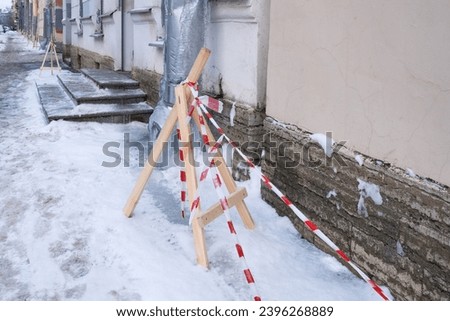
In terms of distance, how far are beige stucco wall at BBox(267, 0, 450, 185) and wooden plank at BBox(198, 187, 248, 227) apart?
2.12 ft

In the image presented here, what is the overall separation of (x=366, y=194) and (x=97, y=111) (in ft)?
15.8

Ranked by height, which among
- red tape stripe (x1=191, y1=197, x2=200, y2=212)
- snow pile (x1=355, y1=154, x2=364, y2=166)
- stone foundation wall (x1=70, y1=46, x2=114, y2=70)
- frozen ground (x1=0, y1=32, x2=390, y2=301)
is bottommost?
frozen ground (x1=0, y1=32, x2=390, y2=301)

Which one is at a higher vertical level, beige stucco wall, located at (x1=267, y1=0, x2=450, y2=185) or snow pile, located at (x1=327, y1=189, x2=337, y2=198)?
beige stucco wall, located at (x1=267, y1=0, x2=450, y2=185)

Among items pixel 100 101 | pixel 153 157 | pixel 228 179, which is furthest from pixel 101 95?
pixel 228 179

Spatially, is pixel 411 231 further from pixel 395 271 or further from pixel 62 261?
pixel 62 261

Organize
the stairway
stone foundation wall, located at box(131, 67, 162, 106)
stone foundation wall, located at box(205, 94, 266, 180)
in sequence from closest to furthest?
stone foundation wall, located at box(205, 94, 266, 180), the stairway, stone foundation wall, located at box(131, 67, 162, 106)

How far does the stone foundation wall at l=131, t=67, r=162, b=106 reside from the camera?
705cm

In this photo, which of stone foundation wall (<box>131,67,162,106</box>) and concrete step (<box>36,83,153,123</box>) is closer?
concrete step (<box>36,83,153,123</box>)

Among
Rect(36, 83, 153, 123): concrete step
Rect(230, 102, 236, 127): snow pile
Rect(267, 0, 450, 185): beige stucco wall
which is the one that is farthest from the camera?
Rect(36, 83, 153, 123): concrete step

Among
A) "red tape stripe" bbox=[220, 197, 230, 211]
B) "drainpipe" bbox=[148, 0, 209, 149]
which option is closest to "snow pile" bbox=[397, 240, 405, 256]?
"red tape stripe" bbox=[220, 197, 230, 211]

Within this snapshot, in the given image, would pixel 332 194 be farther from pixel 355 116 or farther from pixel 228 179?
pixel 228 179

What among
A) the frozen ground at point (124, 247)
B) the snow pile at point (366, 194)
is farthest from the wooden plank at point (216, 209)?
the snow pile at point (366, 194)

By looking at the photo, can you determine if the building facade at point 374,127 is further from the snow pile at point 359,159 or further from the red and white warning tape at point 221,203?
the red and white warning tape at point 221,203

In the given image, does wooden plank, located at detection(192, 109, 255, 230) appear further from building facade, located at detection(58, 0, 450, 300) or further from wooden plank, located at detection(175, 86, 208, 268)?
building facade, located at detection(58, 0, 450, 300)
